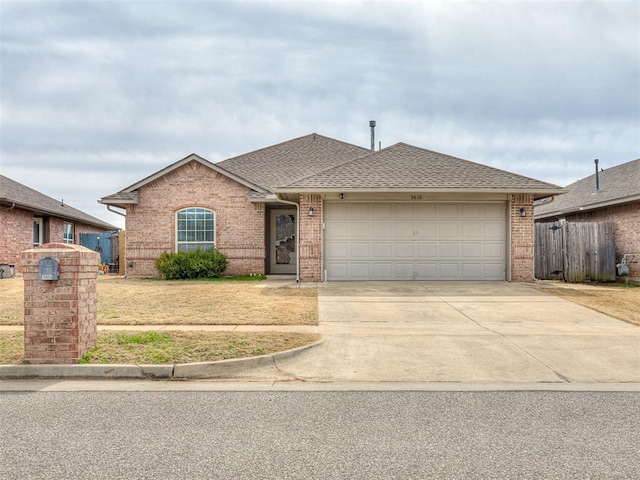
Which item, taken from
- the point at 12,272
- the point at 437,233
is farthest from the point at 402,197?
the point at 12,272

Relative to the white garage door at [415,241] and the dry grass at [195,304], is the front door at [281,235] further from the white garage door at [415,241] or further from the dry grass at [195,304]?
the white garage door at [415,241]

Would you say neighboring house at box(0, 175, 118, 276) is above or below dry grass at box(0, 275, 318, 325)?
above

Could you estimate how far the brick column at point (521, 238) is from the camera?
15398mm

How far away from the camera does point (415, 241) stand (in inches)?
615

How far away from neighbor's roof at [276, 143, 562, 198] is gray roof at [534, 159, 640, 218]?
1.81 metres

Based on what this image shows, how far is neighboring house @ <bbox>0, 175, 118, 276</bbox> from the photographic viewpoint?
2034cm

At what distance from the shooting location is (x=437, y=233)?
15.6m

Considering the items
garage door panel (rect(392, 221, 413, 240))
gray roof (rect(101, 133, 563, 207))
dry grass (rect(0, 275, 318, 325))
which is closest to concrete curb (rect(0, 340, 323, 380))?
dry grass (rect(0, 275, 318, 325))

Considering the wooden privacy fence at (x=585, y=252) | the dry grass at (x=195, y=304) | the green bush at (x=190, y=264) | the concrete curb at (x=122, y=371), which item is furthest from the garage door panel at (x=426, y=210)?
the concrete curb at (x=122, y=371)

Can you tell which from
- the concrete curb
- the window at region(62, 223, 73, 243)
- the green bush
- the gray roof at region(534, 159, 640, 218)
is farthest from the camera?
the window at region(62, 223, 73, 243)

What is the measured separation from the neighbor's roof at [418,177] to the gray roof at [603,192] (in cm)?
181

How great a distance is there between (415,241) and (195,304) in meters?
7.34

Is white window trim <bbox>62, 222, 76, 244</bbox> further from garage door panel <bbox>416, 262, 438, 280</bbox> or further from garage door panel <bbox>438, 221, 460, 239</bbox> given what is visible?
garage door panel <bbox>438, 221, 460, 239</bbox>

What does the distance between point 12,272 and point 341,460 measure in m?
20.3
